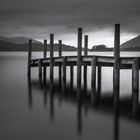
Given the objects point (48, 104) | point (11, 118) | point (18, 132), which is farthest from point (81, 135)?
point (48, 104)

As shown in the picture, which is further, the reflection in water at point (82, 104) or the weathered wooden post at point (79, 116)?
the reflection in water at point (82, 104)

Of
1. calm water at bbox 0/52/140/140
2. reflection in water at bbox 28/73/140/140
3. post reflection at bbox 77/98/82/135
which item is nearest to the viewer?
calm water at bbox 0/52/140/140

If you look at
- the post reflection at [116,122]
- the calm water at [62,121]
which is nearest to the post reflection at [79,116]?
the calm water at [62,121]

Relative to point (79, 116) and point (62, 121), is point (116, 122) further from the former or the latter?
point (62, 121)

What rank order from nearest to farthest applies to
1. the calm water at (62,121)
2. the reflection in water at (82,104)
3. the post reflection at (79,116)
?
the calm water at (62,121) < the post reflection at (79,116) < the reflection in water at (82,104)

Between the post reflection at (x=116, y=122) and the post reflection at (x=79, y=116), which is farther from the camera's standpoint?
the post reflection at (x=79, y=116)

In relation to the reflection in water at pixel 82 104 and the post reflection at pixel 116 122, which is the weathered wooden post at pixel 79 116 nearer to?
the reflection in water at pixel 82 104

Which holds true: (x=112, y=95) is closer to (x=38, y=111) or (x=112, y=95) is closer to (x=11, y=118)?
(x=38, y=111)

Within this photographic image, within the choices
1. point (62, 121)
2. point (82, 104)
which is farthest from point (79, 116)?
point (82, 104)

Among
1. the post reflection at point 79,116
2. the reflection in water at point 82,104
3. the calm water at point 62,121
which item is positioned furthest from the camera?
the reflection in water at point 82,104

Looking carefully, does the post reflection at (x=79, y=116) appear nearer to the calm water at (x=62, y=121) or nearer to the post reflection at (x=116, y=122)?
the calm water at (x=62, y=121)

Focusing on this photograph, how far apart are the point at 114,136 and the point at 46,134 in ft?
4.96

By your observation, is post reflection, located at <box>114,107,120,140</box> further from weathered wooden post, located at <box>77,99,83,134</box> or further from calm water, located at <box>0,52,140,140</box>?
weathered wooden post, located at <box>77,99,83,134</box>

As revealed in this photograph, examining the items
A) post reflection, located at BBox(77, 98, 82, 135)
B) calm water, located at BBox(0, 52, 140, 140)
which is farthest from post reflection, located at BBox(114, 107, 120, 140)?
post reflection, located at BBox(77, 98, 82, 135)
